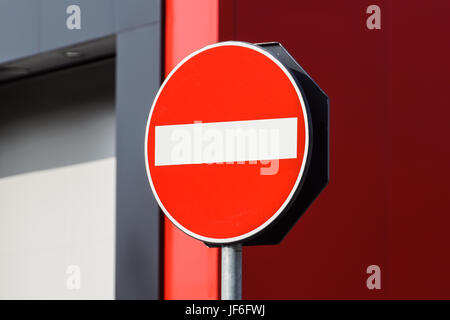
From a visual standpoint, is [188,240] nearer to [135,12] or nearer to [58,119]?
[135,12]

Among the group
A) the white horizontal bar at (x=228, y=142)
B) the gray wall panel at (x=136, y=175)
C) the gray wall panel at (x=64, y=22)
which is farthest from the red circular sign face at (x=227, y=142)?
the gray wall panel at (x=64, y=22)

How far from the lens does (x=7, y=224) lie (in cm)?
771

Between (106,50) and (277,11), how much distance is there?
154cm

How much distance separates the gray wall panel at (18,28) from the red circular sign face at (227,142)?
4180 mm

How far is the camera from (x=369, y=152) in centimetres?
584

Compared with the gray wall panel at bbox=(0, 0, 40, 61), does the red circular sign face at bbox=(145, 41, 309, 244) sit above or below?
below

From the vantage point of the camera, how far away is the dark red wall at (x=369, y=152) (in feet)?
18.6

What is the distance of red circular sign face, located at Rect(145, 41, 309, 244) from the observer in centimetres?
256

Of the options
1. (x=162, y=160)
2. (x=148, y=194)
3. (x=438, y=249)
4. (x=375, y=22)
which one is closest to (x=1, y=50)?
(x=148, y=194)

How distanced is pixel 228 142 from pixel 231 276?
1.29 ft

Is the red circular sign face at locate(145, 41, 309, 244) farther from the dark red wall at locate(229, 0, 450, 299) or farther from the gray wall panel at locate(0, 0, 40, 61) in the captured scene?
the gray wall panel at locate(0, 0, 40, 61)

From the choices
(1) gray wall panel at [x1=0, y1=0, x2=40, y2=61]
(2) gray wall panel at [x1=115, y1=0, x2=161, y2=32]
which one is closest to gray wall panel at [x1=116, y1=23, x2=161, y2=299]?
(2) gray wall panel at [x1=115, y1=0, x2=161, y2=32]
